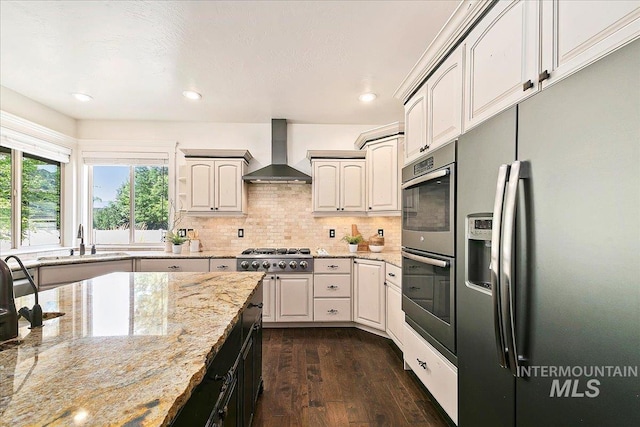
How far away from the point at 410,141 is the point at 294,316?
2.31 meters

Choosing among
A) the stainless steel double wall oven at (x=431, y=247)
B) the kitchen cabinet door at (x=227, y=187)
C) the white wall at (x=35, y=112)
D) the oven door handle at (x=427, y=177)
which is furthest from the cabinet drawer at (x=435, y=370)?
the white wall at (x=35, y=112)

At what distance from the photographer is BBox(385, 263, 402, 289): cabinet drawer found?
8.50 ft

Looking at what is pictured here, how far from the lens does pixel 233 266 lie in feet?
10.8

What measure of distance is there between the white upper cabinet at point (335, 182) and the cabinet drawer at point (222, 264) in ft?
3.96

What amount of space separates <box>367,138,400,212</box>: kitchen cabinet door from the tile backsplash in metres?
0.59

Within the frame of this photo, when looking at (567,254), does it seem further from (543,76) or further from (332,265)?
(332,265)

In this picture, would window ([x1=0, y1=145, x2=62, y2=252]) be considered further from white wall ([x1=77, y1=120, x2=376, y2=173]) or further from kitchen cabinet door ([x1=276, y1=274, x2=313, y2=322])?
kitchen cabinet door ([x1=276, y1=274, x2=313, y2=322])

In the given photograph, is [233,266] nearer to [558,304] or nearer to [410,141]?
[410,141]

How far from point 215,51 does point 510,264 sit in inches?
98.3

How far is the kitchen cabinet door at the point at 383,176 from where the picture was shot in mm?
3191

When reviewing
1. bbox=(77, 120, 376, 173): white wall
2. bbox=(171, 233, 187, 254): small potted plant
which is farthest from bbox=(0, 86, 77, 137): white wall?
bbox=(171, 233, 187, 254): small potted plant

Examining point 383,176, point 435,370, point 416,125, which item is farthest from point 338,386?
point 383,176

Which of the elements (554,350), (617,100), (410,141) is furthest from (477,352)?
(410,141)

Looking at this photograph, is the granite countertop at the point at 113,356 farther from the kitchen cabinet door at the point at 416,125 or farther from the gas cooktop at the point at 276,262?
the gas cooktop at the point at 276,262
